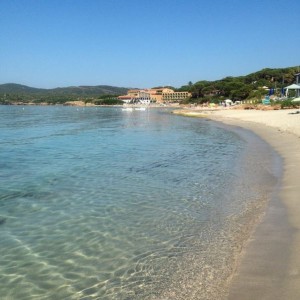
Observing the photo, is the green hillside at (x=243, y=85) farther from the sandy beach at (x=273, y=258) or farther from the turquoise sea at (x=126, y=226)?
the sandy beach at (x=273, y=258)

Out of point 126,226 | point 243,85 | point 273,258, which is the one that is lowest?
point 126,226

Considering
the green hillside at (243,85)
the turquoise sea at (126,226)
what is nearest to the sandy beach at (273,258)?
the turquoise sea at (126,226)

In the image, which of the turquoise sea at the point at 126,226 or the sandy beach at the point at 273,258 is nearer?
the sandy beach at the point at 273,258

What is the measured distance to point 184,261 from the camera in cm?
516

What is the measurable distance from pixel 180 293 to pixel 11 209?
496 centimetres

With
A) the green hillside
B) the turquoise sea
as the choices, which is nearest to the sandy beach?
the turquoise sea

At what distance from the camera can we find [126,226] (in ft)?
22.1

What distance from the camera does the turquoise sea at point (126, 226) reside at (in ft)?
15.0

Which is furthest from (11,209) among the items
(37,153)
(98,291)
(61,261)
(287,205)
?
(37,153)

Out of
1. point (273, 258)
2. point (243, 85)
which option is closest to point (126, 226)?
point (273, 258)

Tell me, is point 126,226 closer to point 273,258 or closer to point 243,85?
point 273,258

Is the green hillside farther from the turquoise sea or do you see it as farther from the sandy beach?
the sandy beach

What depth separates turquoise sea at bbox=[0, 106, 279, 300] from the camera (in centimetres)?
457

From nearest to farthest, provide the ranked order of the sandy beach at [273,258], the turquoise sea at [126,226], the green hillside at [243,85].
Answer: the sandy beach at [273,258] < the turquoise sea at [126,226] < the green hillside at [243,85]
